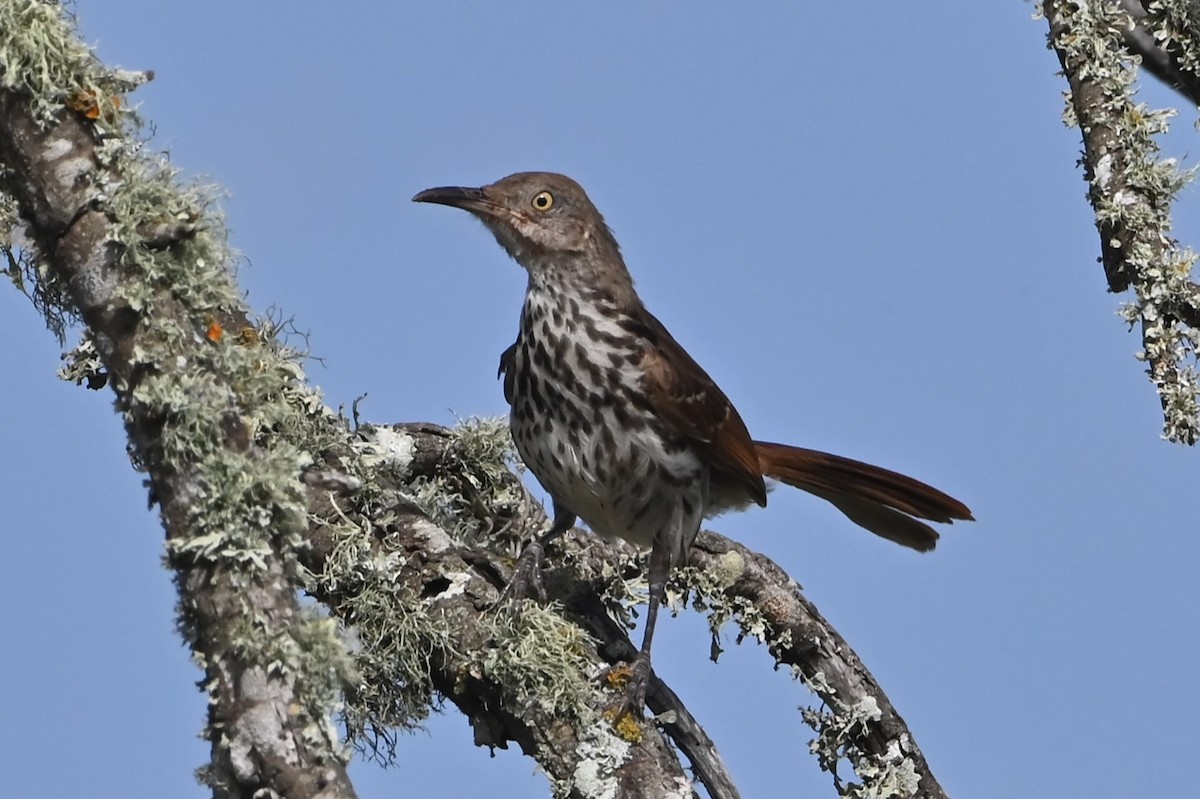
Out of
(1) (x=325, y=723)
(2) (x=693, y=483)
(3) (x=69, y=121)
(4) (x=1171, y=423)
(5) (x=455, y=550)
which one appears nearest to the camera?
(1) (x=325, y=723)

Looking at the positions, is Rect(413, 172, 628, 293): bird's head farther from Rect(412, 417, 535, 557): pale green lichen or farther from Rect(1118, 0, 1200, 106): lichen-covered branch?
Rect(1118, 0, 1200, 106): lichen-covered branch

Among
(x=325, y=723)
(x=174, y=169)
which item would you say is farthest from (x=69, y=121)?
(x=325, y=723)

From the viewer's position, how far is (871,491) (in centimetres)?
509

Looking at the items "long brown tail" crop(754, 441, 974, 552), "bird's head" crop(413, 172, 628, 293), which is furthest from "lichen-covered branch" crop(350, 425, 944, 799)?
"long brown tail" crop(754, 441, 974, 552)

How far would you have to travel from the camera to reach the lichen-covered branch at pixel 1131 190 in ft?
10.9

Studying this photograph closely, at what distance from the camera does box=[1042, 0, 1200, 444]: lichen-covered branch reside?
3.33m

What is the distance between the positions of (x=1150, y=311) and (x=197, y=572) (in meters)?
2.22

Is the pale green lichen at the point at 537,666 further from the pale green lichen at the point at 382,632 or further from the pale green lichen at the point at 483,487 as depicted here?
the pale green lichen at the point at 483,487

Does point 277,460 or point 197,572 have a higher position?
point 277,460

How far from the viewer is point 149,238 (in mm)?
2230

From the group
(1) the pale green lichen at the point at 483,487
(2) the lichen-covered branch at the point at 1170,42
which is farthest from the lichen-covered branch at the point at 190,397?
(2) the lichen-covered branch at the point at 1170,42

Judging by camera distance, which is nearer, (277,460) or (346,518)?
(277,460)

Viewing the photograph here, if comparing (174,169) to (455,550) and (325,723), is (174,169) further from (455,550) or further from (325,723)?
(455,550)

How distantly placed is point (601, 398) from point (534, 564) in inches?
25.0
